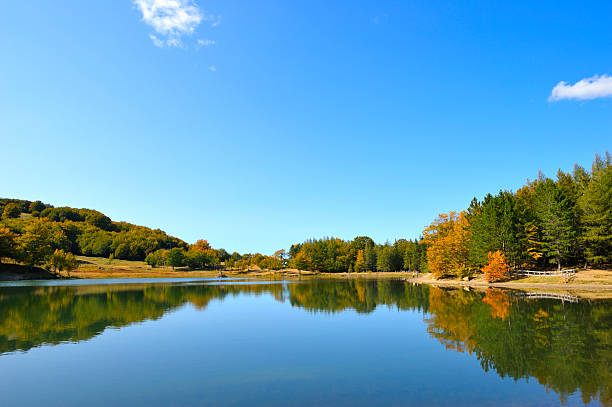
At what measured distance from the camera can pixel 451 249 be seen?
80250mm

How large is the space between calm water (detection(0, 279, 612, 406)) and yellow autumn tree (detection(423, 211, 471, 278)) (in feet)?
148

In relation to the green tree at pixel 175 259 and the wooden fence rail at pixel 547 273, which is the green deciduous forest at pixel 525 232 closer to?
the wooden fence rail at pixel 547 273

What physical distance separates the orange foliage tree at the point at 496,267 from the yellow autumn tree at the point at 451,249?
1014 cm

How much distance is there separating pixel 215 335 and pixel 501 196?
233 feet

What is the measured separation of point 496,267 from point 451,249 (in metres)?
15.5

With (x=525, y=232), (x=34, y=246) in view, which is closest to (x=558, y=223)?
(x=525, y=232)

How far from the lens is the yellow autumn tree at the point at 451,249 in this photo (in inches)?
3113

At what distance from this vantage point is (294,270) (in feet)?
559

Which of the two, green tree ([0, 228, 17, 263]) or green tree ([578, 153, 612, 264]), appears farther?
green tree ([0, 228, 17, 263])

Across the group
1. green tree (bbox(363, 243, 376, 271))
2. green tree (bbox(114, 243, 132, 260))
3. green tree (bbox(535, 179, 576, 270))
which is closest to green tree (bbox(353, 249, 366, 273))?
green tree (bbox(363, 243, 376, 271))

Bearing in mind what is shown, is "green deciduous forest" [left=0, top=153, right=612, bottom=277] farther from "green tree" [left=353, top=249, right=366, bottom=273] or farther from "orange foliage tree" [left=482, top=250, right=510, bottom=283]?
"green tree" [left=353, top=249, right=366, bottom=273]

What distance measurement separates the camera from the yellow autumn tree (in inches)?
3113

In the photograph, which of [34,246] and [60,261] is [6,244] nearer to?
[34,246]

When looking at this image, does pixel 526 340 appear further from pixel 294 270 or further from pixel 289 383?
pixel 294 270
